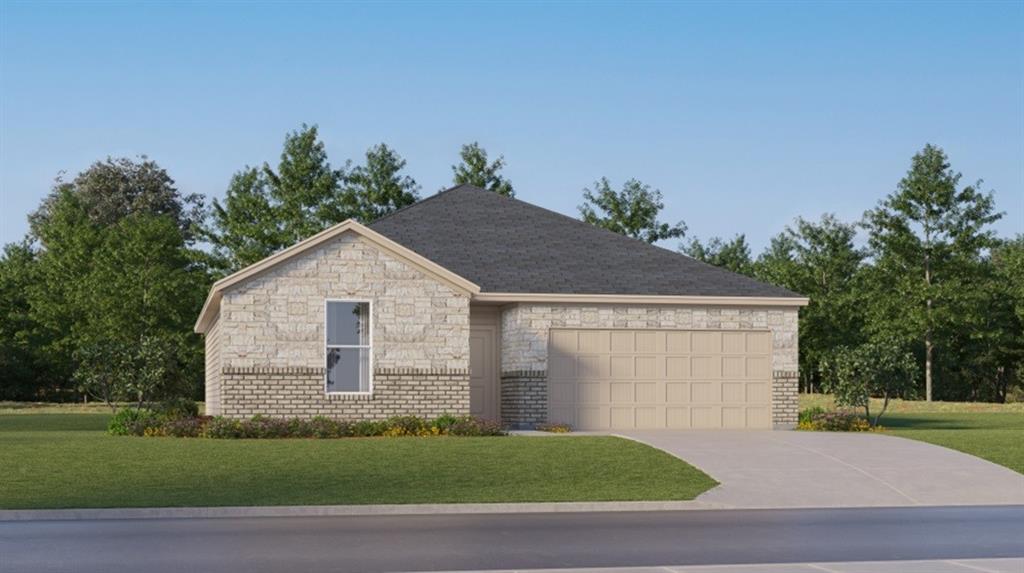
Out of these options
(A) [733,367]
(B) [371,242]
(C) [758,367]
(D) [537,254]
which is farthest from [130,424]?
(C) [758,367]

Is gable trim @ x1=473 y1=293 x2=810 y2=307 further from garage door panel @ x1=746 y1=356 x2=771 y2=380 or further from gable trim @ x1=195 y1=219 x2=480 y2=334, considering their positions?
garage door panel @ x1=746 y1=356 x2=771 y2=380

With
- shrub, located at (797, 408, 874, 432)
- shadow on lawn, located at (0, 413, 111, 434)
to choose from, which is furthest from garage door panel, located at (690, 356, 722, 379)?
shadow on lawn, located at (0, 413, 111, 434)

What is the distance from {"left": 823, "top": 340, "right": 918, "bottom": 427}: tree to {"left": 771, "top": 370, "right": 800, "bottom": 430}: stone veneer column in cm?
121

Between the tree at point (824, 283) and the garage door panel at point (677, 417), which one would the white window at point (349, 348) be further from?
the tree at point (824, 283)

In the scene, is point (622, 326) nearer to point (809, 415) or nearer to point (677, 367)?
point (677, 367)

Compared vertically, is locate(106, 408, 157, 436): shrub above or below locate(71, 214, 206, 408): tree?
below

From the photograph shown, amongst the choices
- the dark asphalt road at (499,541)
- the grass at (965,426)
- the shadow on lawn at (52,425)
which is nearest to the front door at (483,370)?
the grass at (965,426)

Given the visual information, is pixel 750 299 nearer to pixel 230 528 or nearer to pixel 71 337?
pixel 230 528

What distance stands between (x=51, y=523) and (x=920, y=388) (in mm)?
57275

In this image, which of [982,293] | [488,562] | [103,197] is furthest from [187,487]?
[103,197]

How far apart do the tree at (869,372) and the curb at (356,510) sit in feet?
44.7

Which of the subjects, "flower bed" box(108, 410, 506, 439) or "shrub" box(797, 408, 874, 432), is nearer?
"flower bed" box(108, 410, 506, 439)

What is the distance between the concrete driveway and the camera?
20.9 meters

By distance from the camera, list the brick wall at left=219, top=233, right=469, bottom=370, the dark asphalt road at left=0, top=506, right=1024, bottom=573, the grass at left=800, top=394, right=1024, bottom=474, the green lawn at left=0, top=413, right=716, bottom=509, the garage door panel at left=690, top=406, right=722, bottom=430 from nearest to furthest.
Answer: the dark asphalt road at left=0, top=506, right=1024, bottom=573
the green lawn at left=0, top=413, right=716, bottom=509
the grass at left=800, top=394, right=1024, bottom=474
the brick wall at left=219, top=233, right=469, bottom=370
the garage door panel at left=690, top=406, right=722, bottom=430
